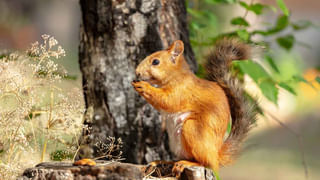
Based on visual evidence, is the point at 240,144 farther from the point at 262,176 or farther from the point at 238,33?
the point at 262,176

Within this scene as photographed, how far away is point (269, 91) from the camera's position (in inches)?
76.3

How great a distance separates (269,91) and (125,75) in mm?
609

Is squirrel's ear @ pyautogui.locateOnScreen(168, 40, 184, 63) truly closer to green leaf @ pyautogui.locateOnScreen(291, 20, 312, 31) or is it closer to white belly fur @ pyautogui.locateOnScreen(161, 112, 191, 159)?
white belly fur @ pyautogui.locateOnScreen(161, 112, 191, 159)

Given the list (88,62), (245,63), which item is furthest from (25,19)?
(245,63)

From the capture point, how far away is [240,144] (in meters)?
1.76

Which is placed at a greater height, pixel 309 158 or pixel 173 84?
pixel 173 84

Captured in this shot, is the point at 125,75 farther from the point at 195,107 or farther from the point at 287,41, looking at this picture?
the point at 287,41

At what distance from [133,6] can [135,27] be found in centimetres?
9

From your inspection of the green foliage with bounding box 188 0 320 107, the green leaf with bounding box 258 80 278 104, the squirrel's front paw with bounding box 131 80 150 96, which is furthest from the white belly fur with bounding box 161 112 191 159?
the green leaf with bounding box 258 80 278 104

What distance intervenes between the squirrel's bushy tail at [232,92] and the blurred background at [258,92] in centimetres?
7

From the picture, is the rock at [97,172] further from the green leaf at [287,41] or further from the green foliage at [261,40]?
the green leaf at [287,41]

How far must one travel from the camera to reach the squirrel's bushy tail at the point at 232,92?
1.76m

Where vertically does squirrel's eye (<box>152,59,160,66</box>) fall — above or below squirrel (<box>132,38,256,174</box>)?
above

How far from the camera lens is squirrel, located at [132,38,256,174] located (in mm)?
1615
